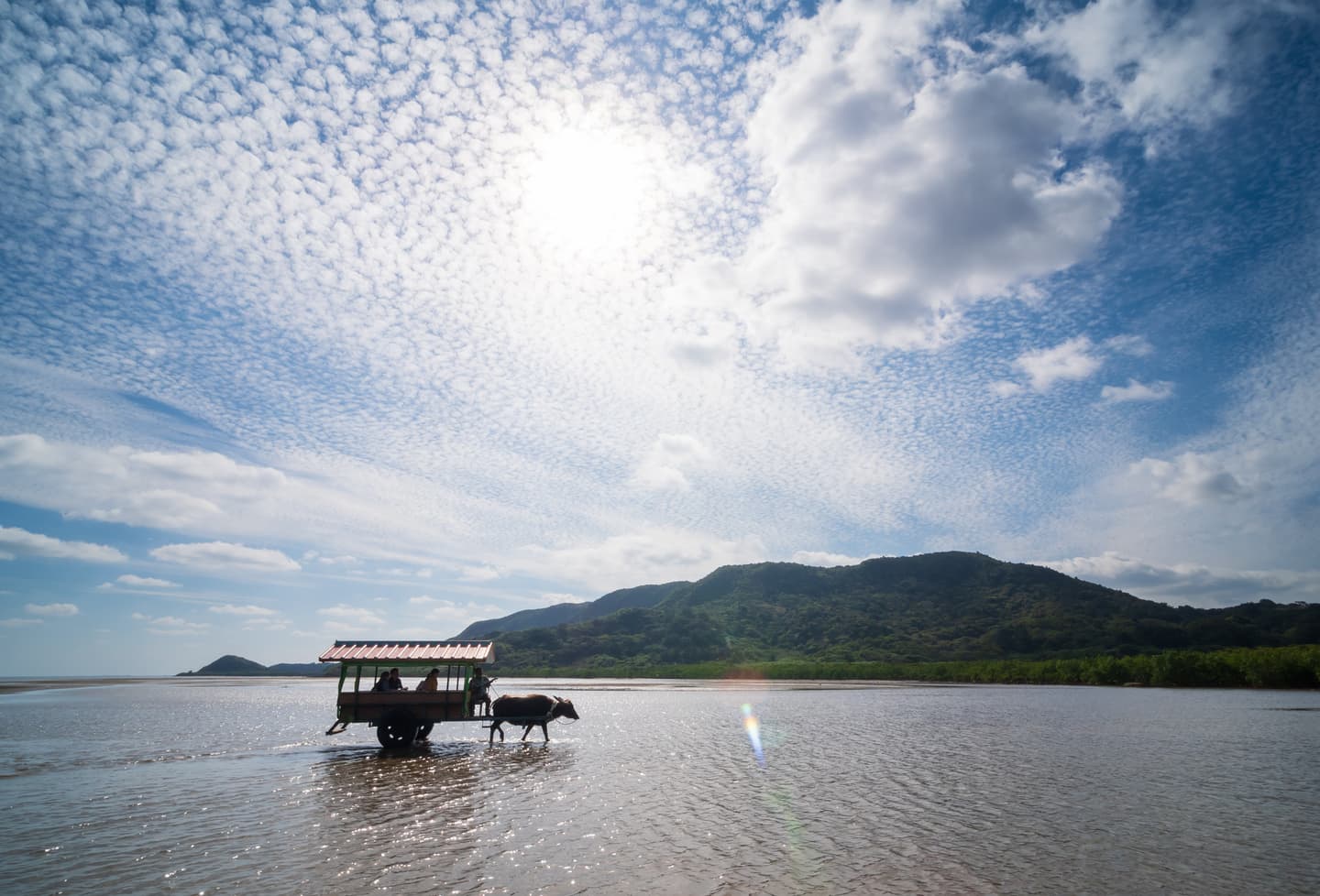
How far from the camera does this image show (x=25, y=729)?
4122 cm

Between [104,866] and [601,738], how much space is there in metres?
25.4

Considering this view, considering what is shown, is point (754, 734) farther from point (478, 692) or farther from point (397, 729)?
point (397, 729)

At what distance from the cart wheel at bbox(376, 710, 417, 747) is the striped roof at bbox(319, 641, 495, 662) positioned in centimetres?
228

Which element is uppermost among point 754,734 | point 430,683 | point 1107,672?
point 430,683

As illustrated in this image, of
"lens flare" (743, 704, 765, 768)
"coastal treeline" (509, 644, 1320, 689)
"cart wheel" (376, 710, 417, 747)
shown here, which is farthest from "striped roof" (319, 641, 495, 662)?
"coastal treeline" (509, 644, 1320, 689)

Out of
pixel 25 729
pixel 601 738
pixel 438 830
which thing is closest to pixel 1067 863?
pixel 438 830

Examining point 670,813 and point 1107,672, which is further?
point 1107,672

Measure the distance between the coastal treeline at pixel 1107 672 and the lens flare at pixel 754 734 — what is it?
6145 centimetres

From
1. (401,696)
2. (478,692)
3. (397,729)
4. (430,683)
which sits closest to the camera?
(401,696)

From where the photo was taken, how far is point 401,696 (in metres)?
30.8

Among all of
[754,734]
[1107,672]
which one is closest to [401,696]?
[754,734]

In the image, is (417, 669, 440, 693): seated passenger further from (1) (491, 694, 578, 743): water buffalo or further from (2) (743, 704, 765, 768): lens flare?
(2) (743, 704, 765, 768): lens flare

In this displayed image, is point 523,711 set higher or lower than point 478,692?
lower

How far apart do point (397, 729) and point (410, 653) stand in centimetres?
316
